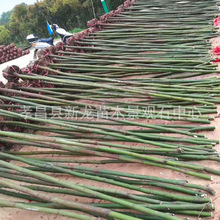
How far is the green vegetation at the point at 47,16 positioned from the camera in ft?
32.5

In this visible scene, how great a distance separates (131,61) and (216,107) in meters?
1.10

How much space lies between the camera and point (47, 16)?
11.5 metres

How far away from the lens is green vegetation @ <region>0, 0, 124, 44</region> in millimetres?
9906

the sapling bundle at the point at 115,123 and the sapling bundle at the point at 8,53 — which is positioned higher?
the sapling bundle at the point at 8,53

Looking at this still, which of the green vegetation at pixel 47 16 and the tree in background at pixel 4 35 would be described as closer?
the green vegetation at pixel 47 16

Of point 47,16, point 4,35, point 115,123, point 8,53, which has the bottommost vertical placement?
point 115,123

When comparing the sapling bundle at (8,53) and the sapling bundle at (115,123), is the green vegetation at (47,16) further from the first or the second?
the sapling bundle at (115,123)

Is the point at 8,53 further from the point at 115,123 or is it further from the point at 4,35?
the point at 4,35

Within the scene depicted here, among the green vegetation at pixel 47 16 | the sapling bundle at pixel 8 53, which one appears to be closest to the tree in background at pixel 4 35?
the green vegetation at pixel 47 16

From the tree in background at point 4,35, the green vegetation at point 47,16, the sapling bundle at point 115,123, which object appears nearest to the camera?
the sapling bundle at point 115,123

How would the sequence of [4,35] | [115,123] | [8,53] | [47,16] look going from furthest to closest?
[4,35] < [47,16] < [8,53] < [115,123]

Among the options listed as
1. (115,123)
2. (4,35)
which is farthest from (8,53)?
(4,35)

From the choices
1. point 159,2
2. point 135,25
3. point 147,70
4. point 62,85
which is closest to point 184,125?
point 147,70

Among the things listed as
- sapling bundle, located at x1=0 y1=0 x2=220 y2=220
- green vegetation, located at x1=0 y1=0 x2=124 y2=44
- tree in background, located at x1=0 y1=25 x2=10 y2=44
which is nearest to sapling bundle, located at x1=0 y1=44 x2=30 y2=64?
green vegetation, located at x1=0 y1=0 x2=124 y2=44
